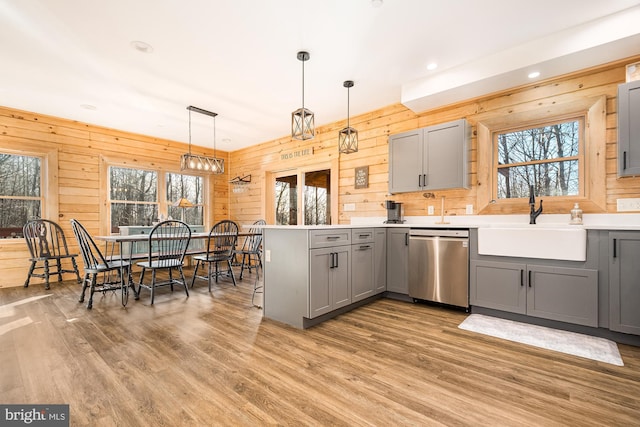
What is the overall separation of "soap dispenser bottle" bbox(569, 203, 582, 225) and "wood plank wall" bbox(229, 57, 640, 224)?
10.0 inches

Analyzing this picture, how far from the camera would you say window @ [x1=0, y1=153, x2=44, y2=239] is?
14.7ft

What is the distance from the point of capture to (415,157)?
3787 mm

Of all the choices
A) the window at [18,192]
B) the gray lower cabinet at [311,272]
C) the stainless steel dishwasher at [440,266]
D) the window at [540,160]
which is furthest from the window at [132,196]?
the window at [540,160]

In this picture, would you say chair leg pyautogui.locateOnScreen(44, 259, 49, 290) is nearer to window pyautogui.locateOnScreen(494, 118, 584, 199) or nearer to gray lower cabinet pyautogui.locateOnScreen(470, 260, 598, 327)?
gray lower cabinet pyautogui.locateOnScreen(470, 260, 598, 327)

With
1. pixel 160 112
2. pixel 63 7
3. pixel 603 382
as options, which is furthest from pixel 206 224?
pixel 603 382

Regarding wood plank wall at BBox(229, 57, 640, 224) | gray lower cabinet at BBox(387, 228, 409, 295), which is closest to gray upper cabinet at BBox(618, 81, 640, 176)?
wood plank wall at BBox(229, 57, 640, 224)

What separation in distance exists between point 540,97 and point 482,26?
117 cm

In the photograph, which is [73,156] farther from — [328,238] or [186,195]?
[328,238]

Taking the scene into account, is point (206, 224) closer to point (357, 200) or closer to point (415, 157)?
point (357, 200)

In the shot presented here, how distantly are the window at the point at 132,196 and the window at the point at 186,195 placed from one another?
297 mm

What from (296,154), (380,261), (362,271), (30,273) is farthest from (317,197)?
(30,273)

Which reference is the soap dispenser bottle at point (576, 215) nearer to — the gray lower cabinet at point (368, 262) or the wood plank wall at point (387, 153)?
the wood plank wall at point (387, 153)

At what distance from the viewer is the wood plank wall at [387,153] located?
9.22 ft

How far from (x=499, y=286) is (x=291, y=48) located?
3.16m
